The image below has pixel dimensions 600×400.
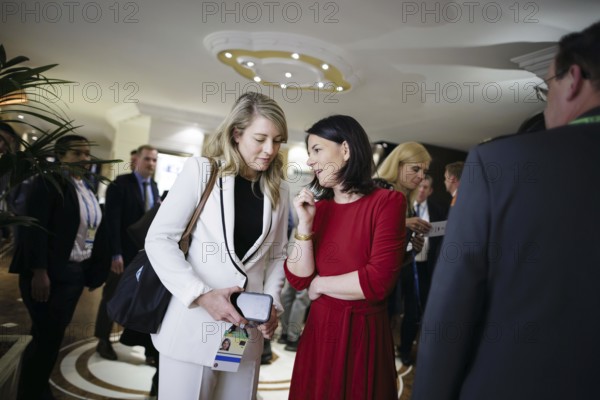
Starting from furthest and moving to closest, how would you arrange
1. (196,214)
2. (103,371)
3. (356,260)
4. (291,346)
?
(291,346), (103,371), (356,260), (196,214)

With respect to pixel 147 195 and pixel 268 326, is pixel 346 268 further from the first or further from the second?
pixel 147 195

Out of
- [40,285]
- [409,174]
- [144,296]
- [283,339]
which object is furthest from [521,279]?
[283,339]

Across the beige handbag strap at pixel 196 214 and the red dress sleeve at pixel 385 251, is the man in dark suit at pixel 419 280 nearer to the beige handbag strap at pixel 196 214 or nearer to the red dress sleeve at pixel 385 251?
the red dress sleeve at pixel 385 251

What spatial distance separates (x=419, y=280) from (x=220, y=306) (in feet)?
10.3

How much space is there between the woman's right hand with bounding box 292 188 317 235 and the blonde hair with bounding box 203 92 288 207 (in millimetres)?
81

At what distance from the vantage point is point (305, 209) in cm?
141

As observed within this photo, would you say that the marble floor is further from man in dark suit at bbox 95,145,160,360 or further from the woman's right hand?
the woman's right hand

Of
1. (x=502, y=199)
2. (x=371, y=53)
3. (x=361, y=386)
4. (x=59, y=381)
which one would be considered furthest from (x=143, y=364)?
(x=371, y=53)

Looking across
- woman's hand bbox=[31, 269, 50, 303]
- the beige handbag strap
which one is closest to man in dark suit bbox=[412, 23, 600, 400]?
the beige handbag strap

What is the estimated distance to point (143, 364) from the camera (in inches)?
127

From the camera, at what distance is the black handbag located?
1.25 metres

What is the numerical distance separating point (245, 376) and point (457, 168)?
2646 mm

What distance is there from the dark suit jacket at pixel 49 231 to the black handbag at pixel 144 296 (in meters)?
1.15

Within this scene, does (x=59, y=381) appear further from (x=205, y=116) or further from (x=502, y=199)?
(x=205, y=116)
